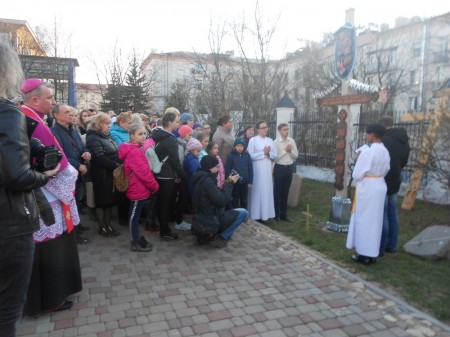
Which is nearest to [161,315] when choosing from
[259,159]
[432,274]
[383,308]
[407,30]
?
[383,308]

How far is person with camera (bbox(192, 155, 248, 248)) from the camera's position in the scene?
520cm

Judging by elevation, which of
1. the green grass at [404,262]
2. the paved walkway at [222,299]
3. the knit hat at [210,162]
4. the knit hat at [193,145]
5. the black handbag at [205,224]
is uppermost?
the knit hat at [193,145]

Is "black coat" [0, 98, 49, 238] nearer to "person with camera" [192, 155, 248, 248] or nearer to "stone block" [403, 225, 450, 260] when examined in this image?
"person with camera" [192, 155, 248, 248]

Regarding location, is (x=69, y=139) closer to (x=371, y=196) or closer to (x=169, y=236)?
(x=169, y=236)

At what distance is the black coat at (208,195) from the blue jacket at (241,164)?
1.52 m

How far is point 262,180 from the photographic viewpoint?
7156 mm

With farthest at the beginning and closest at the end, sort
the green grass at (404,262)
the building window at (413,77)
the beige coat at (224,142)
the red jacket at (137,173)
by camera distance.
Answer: the building window at (413,77), the beige coat at (224,142), the red jacket at (137,173), the green grass at (404,262)

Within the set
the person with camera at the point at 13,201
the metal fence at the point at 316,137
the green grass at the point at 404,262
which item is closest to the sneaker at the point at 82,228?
the green grass at the point at 404,262

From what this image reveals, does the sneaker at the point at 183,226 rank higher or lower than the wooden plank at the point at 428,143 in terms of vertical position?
lower

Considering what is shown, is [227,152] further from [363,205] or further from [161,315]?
[161,315]

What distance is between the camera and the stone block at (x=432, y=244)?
17.1 ft

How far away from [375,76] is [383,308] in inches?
918

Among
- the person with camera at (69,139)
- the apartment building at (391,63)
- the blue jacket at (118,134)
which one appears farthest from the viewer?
the apartment building at (391,63)

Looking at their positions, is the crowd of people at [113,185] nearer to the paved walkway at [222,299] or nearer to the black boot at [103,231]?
the black boot at [103,231]
